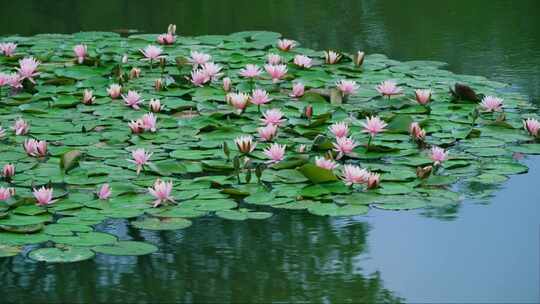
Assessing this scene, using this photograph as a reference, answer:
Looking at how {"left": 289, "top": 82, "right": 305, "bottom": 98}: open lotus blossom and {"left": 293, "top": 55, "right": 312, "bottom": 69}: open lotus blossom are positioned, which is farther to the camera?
{"left": 293, "top": 55, "right": 312, "bottom": 69}: open lotus blossom

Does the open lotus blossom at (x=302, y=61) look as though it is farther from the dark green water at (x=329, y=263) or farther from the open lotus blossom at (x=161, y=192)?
the open lotus blossom at (x=161, y=192)

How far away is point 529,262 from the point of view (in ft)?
9.26

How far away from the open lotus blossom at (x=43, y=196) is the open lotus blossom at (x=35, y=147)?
1.58 feet

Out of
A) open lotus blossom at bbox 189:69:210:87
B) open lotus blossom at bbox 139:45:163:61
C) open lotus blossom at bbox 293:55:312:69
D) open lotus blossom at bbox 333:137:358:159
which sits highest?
open lotus blossom at bbox 139:45:163:61

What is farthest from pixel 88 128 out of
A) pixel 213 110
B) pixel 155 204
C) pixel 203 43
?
pixel 203 43

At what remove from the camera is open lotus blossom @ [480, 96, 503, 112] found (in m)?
4.11

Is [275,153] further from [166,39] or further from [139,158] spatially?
[166,39]

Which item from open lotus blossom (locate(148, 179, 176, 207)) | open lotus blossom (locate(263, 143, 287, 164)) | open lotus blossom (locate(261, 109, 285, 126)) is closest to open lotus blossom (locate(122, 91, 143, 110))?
open lotus blossom (locate(261, 109, 285, 126))

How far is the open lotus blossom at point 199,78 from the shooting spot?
4.54 meters

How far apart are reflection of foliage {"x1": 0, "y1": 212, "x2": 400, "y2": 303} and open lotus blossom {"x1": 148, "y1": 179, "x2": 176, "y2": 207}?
0.44ft

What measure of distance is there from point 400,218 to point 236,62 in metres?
2.10

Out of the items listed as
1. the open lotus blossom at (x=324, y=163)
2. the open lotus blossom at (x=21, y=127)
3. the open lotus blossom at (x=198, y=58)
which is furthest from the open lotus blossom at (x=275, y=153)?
the open lotus blossom at (x=198, y=58)

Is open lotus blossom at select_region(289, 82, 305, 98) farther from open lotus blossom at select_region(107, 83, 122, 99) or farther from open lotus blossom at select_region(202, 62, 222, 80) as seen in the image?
open lotus blossom at select_region(107, 83, 122, 99)

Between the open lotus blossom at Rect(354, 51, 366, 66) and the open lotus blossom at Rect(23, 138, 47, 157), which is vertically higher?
the open lotus blossom at Rect(354, 51, 366, 66)
